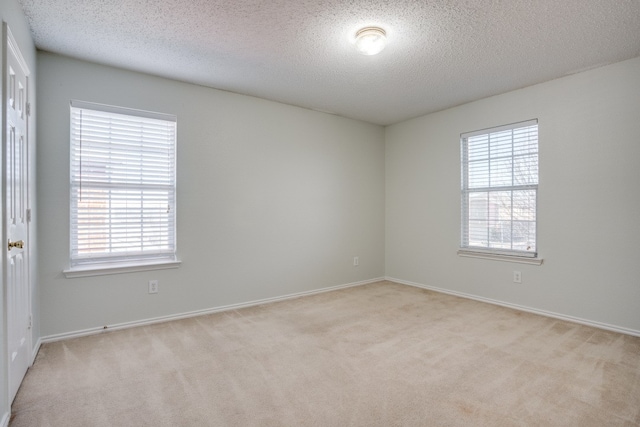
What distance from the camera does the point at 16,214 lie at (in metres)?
2.14

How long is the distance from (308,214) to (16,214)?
3.04m

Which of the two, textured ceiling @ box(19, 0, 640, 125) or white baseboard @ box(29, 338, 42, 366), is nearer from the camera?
textured ceiling @ box(19, 0, 640, 125)

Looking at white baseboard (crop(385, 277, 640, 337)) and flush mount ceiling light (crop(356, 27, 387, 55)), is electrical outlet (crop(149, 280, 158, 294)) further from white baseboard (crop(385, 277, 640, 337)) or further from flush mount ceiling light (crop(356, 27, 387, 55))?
white baseboard (crop(385, 277, 640, 337))

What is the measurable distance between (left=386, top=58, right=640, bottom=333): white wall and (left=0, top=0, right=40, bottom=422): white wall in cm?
443

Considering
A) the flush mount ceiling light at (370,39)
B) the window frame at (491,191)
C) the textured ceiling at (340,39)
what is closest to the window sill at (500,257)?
the window frame at (491,191)

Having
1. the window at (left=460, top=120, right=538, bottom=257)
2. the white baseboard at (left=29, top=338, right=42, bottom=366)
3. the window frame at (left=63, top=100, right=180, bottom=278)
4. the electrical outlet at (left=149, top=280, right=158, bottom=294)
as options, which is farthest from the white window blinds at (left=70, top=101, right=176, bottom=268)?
the window at (left=460, top=120, right=538, bottom=257)

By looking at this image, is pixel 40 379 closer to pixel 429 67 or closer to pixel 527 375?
pixel 527 375

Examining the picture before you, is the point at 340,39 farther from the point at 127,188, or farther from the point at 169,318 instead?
the point at 169,318

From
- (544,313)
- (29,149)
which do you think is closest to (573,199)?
(544,313)

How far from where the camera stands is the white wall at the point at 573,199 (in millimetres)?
3115

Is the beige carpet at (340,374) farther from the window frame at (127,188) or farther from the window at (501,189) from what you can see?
the window at (501,189)

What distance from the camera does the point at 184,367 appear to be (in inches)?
95.9

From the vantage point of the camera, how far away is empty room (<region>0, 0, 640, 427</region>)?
6.89 ft

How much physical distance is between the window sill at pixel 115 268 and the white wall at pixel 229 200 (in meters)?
0.05
